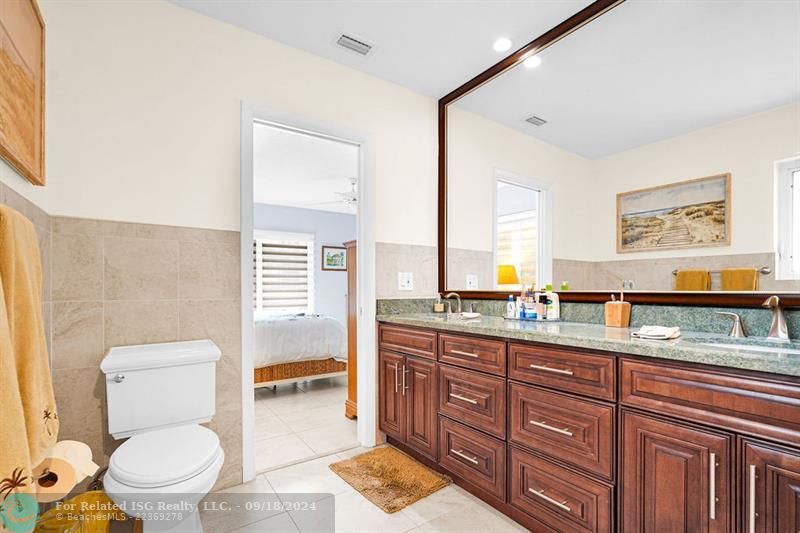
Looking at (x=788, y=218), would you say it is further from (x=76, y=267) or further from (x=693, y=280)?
(x=76, y=267)

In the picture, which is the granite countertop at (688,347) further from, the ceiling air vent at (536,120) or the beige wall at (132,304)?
the beige wall at (132,304)

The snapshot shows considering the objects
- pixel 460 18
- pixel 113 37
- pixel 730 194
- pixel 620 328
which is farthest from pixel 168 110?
pixel 730 194

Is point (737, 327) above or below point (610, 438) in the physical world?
above

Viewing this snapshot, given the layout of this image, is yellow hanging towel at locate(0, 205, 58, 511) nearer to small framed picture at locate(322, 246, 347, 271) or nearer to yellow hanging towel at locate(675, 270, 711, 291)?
yellow hanging towel at locate(675, 270, 711, 291)

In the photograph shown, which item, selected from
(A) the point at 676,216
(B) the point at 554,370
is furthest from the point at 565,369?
(A) the point at 676,216

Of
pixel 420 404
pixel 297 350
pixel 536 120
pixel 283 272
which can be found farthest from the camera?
pixel 283 272

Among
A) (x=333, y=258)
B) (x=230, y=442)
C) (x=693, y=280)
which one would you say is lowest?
(x=230, y=442)

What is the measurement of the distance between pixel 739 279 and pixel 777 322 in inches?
8.3

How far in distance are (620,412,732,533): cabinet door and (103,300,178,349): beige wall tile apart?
Answer: 208cm

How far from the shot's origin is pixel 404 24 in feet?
7.18

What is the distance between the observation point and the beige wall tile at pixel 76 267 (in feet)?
5.74

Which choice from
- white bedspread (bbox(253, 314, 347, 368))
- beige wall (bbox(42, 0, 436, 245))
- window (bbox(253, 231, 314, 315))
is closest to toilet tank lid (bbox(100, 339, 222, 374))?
beige wall (bbox(42, 0, 436, 245))

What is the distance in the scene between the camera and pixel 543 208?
2.33 metres

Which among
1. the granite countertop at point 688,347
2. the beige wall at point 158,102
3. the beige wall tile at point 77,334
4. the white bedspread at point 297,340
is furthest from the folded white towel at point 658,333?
the white bedspread at point 297,340
